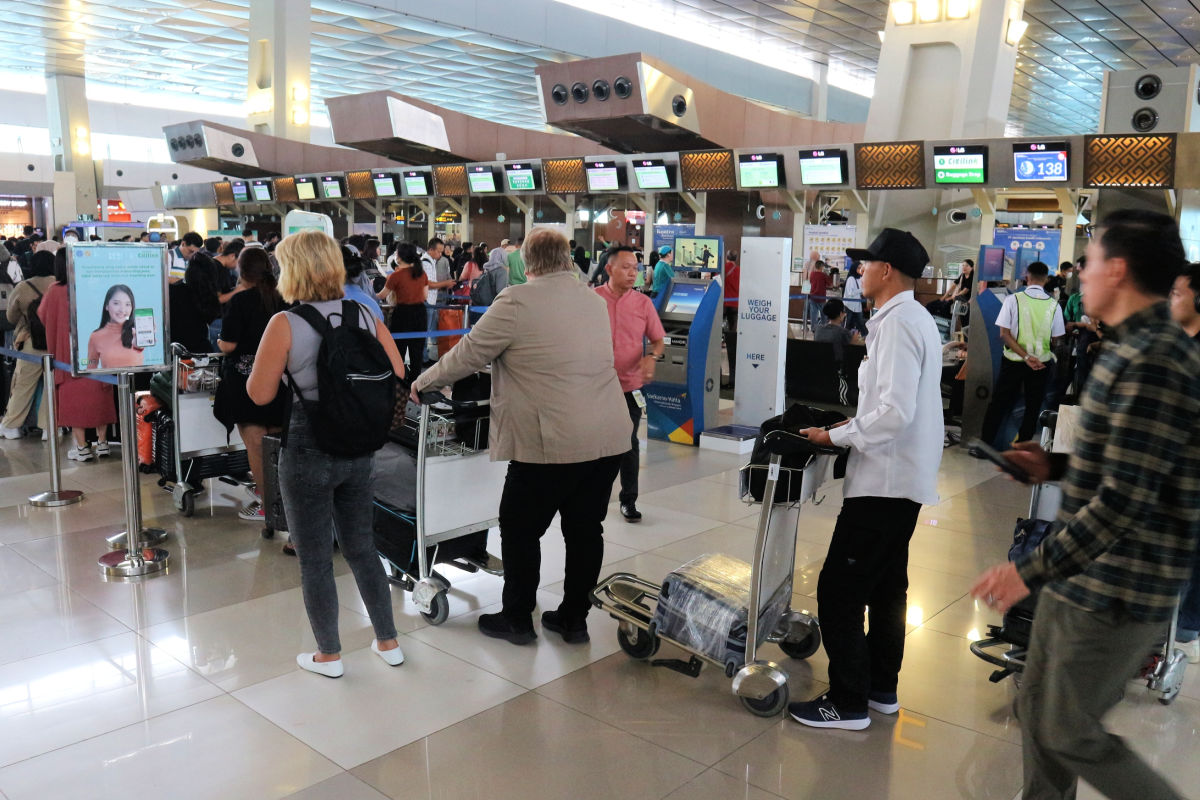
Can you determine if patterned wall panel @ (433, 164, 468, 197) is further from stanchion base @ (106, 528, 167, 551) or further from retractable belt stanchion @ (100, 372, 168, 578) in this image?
retractable belt stanchion @ (100, 372, 168, 578)

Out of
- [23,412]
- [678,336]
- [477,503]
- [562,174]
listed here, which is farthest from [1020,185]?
[23,412]

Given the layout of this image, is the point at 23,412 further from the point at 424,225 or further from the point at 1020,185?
the point at 424,225

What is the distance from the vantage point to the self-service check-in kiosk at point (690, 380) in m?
7.53

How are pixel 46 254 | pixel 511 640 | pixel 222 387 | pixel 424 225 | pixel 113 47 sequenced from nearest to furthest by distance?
1. pixel 511 640
2. pixel 222 387
3. pixel 46 254
4. pixel 424 225
5. pixel 113 47

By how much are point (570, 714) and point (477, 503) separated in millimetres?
1162

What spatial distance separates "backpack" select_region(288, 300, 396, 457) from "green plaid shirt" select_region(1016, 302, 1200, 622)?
6.80 ft

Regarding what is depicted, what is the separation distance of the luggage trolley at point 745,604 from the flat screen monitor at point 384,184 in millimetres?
14575

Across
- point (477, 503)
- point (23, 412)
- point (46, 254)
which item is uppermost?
point (46, 254)

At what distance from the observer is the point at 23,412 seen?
7203 mm

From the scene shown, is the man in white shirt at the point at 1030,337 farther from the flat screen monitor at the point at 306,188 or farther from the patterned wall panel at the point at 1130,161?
the flat screen monitor at the point at 306,188

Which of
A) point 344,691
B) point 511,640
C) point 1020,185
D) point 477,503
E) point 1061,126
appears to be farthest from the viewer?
point 1061,126

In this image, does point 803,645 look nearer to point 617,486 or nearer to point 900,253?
point 900,253

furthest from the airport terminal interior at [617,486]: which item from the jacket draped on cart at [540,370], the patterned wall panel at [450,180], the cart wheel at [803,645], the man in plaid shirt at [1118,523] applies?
the man in plaid shirt at [1118,523]

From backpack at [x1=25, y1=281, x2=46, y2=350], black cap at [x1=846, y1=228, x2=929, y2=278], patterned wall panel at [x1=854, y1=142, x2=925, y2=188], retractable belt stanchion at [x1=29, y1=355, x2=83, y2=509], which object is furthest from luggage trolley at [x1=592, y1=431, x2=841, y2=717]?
patterned wall panel at [x1=854, y1=142, x2=925, y2=188]
